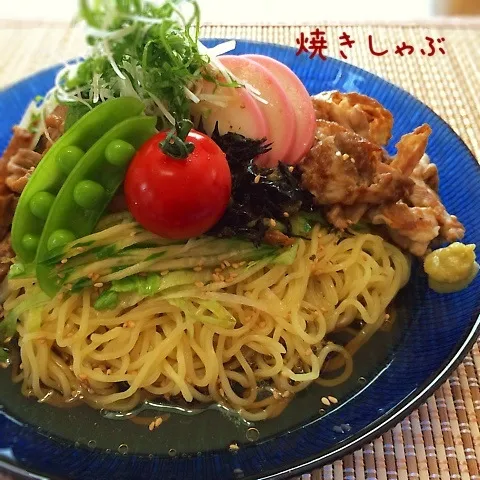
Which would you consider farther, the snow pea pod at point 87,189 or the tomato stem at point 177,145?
the snow pea pod at point 87,189

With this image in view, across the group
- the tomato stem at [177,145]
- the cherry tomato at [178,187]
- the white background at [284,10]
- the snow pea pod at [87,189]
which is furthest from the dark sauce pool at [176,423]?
the white background at [284,10]

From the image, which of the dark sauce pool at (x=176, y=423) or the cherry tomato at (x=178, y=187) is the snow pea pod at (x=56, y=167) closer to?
the cherry tomato at (x=178, y=187)

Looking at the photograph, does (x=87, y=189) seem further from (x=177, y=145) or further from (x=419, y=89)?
(x=419, y=89)

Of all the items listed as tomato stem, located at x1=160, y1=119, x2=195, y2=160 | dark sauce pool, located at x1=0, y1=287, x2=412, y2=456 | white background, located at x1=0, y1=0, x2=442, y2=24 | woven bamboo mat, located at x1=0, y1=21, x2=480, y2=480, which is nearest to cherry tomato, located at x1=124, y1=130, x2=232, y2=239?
tomato stem, located at x1=160, y1=119, x2=195, y2=160

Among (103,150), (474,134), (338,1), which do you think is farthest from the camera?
(338,1)

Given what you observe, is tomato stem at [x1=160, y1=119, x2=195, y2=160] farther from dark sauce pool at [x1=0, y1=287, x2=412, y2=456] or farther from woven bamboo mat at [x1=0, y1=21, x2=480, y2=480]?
woven bamboo mat at [x1=0, y1=21, x2=480, y2=480]

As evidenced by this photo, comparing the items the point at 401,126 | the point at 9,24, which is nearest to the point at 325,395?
the point at 401,126

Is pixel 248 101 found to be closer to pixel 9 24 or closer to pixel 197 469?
pixel 197 469
